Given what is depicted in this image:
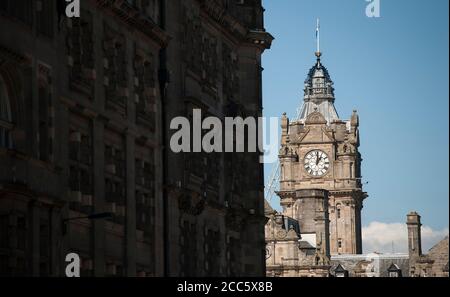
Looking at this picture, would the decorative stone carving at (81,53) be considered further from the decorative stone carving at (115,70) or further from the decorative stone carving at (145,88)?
the decorative stone carving at (145,88)

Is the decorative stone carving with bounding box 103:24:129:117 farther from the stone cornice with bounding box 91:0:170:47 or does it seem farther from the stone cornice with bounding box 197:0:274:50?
the stone cornice with bounding box 197:0:274:50

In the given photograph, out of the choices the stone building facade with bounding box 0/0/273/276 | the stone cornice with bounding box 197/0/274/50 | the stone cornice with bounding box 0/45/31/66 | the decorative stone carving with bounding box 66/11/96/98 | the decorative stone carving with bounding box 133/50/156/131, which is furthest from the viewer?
the stone cornice with bounding box 197/0/274/50

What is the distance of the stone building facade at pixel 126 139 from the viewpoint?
2079 inches

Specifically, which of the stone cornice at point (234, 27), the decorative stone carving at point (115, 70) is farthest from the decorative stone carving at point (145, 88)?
the stone cornice at point (234, 27)

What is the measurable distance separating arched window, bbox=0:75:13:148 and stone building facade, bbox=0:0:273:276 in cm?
5

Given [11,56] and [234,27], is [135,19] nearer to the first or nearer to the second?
[11,56]

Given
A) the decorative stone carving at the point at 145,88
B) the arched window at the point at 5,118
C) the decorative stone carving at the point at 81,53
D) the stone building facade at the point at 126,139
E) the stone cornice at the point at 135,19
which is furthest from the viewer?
the decorative stone carving at the point at 145,88

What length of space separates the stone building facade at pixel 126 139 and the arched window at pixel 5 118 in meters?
0.05

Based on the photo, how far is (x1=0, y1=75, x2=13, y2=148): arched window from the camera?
5188cm

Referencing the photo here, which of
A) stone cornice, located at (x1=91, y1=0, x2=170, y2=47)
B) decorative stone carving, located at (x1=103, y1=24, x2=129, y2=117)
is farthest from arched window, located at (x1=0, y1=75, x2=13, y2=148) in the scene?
decorative stone carving, located at (x1=103, y1=24, x2=129, y2=117)

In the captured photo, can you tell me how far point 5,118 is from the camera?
52188mm

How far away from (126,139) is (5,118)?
42.7 feet
